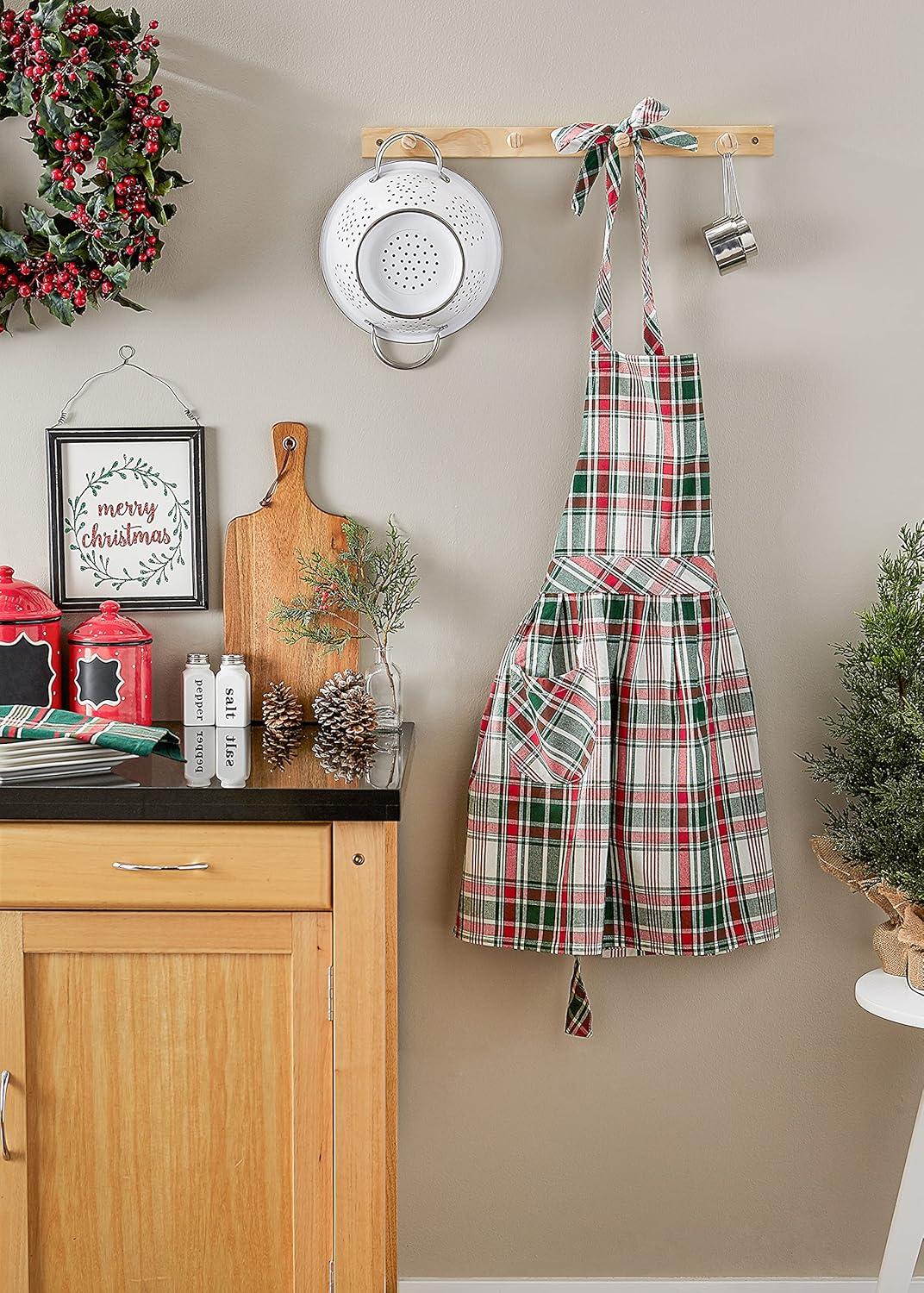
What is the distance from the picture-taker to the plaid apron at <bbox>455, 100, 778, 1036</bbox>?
168 cm

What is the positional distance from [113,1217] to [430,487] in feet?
3.78

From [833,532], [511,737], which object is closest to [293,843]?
[511,737]

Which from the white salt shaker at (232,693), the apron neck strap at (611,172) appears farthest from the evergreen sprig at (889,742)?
the white salt shaker at (232,693)

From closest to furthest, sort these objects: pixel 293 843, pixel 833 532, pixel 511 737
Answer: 1. pixel 293 843
2. pixel 511 737
3. pixel 833 532

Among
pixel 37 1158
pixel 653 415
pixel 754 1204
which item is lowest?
pixel 754 1204

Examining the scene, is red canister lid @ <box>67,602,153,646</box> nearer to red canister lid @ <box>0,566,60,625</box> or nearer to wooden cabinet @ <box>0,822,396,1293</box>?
red canister lid @ <box>0,566,60,625</box>

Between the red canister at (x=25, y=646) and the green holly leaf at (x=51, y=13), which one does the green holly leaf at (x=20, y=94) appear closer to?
the green holly leaf at (x=51, y=13)

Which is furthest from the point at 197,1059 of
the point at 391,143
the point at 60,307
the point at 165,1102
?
the point at 391,143

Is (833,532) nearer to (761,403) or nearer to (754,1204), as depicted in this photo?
(761,403)

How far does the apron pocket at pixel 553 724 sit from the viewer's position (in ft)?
5.43

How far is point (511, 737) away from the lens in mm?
1707

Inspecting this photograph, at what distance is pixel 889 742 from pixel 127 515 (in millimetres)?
1246

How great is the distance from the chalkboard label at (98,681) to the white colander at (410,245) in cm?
67

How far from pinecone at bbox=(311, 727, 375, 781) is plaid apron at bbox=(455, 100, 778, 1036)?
0.25 m
